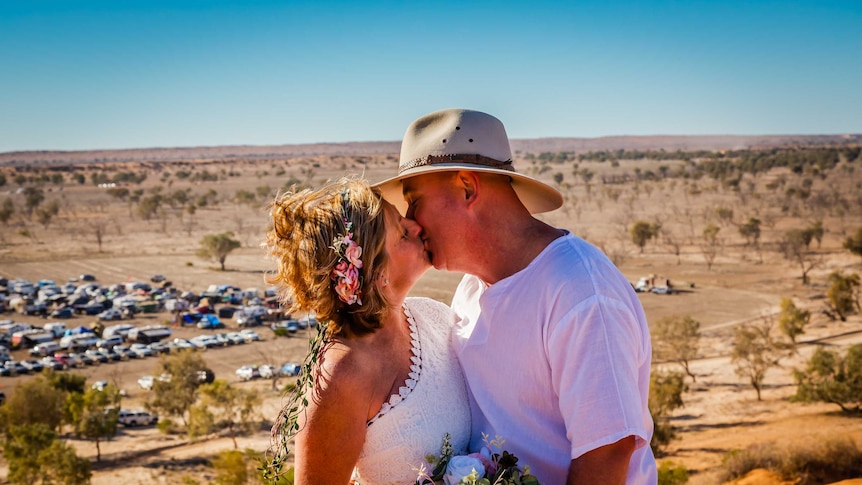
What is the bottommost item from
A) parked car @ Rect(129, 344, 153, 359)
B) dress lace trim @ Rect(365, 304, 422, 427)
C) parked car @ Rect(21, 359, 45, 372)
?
parked car @ Rect(21, 359, 45, 372)

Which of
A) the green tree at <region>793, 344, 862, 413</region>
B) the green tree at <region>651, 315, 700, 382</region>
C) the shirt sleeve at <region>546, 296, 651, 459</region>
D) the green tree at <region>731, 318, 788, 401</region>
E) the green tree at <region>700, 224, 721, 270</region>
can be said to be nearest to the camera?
the shirt sleeve at <region>546, 296, 651, 459</region>

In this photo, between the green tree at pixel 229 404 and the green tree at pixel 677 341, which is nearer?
the green tree at pixel 229 404

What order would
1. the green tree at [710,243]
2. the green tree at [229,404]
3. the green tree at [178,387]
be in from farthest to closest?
1. the green tree at [710,243]
2. the green tree at [178,387]
3. the green tree at [229,404]

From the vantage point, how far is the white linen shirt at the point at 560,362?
7.06 ft

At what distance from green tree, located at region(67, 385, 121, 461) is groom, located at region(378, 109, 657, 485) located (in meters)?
23.6

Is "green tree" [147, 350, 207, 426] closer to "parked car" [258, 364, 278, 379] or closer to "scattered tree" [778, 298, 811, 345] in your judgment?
"parked car" [258, 364, 278, 379]

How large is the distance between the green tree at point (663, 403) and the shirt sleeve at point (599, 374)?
1825 centimetres

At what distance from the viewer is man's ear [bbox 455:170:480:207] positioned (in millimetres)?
2594

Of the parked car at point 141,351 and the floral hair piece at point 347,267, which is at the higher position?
the floral hair piece at point 347,267

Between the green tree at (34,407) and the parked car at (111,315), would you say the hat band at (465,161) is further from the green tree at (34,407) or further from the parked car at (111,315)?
the parked car at (111,315)

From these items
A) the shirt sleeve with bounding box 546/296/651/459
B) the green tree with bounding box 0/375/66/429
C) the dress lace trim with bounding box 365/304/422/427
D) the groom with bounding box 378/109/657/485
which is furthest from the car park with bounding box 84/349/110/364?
the shirt sleeve with bounding box 546/296/651/459

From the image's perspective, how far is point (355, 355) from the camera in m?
2.47

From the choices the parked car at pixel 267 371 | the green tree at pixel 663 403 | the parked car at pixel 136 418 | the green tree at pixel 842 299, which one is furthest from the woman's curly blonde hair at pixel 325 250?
the green tree at pixel 842 299

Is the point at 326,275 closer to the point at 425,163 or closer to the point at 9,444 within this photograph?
the point at 425,163
